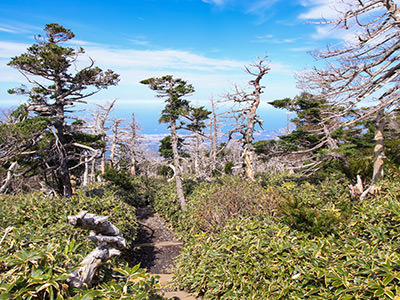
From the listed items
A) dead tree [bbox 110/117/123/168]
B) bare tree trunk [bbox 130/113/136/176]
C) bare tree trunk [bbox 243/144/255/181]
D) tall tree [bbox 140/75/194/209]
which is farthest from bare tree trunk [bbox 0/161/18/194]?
bare tree trunk [bbox 130/113/136/176]

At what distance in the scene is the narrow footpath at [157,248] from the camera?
8448 mm

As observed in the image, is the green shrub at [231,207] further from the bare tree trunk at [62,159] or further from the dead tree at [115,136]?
the dead tree at [115,136]

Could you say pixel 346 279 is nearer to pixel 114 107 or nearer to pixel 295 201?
pixel 295 201

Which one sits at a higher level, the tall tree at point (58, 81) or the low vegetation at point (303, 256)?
the tall tree at point (58, 81)

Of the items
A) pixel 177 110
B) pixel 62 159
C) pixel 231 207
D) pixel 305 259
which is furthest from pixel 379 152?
pixel 62 159

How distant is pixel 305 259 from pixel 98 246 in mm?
3327

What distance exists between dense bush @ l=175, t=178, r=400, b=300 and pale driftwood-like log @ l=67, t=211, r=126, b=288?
2387mm

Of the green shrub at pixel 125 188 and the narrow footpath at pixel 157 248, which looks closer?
the narrow footpath at pixel 157 248

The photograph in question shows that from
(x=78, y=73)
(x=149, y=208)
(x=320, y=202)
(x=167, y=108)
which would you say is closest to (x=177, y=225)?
(x=149, y=208)

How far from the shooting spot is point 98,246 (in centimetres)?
306

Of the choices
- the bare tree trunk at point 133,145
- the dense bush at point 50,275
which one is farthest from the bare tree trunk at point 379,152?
the bare tree trunk at point 133,145

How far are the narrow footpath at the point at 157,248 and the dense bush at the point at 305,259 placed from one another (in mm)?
1734

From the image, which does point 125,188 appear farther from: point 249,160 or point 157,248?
point 249,160

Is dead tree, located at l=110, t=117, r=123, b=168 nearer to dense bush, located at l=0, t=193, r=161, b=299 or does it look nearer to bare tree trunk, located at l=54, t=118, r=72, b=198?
bare tree trunk, located at l=54, t=118, r=72, b=198
